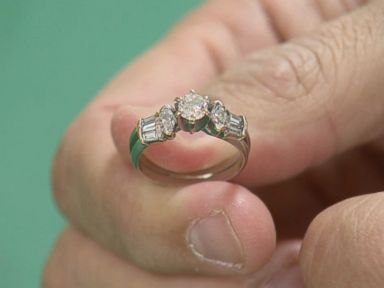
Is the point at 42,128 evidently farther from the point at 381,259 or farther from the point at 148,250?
the point at 381,259

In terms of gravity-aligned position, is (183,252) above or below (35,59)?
below

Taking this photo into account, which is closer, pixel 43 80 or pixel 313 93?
pixel 313 93

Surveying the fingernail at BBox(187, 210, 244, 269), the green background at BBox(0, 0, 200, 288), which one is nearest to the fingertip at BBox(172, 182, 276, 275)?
the fingernail at BBox(187, 210, 244, 269)

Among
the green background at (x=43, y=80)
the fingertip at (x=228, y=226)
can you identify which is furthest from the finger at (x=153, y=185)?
the green background at (x=43, y=80)

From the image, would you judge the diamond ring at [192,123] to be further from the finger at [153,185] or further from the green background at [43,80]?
the green background at [43,80]

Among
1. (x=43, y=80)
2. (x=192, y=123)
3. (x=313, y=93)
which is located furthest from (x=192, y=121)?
(x=43, y=80)

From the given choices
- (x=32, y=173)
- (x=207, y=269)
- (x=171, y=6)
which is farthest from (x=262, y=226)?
(x=171, y=6)

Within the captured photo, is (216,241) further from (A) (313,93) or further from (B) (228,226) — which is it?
(A) (313,93)

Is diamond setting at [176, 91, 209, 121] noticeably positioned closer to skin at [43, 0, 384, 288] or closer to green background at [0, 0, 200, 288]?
skin at [43, 0, 384, 288]
